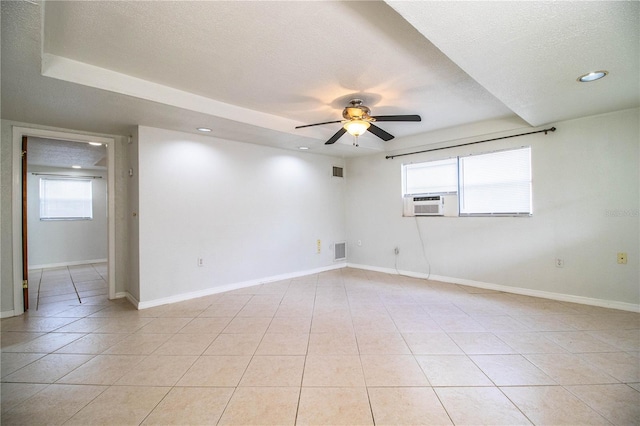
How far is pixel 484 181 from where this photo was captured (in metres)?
4.27

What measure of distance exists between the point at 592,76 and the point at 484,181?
6.69 ft

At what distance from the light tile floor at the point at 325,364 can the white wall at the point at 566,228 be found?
0.38m

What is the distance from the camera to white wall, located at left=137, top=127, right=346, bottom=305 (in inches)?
143

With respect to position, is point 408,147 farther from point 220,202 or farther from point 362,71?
point 220,202

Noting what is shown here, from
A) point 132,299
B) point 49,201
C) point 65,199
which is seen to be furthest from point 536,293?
point 49,201

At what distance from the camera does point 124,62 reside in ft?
7.82

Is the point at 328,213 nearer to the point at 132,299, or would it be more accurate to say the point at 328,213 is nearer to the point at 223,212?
the point at 223,212

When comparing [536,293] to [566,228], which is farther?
[536,293]

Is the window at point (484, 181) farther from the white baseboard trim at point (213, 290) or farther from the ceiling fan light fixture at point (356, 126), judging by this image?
the white baseboard trim at point (213, 290)

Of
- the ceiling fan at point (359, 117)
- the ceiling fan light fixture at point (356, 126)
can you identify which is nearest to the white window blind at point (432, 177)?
the ceiling fan at point (359, 117)

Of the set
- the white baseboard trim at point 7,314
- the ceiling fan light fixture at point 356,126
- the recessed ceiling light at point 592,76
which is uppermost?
the recessed ceiling light at point 592,76

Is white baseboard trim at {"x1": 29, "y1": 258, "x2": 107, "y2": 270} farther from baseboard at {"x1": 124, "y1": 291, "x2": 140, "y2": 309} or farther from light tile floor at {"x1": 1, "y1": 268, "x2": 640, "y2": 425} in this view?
baseboard at {"x1": 124, "y1": 291, "x2": 140, "y2": 309}

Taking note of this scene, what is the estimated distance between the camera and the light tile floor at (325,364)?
1664mm

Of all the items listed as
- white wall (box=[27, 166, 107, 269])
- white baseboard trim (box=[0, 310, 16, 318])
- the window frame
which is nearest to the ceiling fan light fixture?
white baseboard trim (box=[0, 310, 16, 318])
